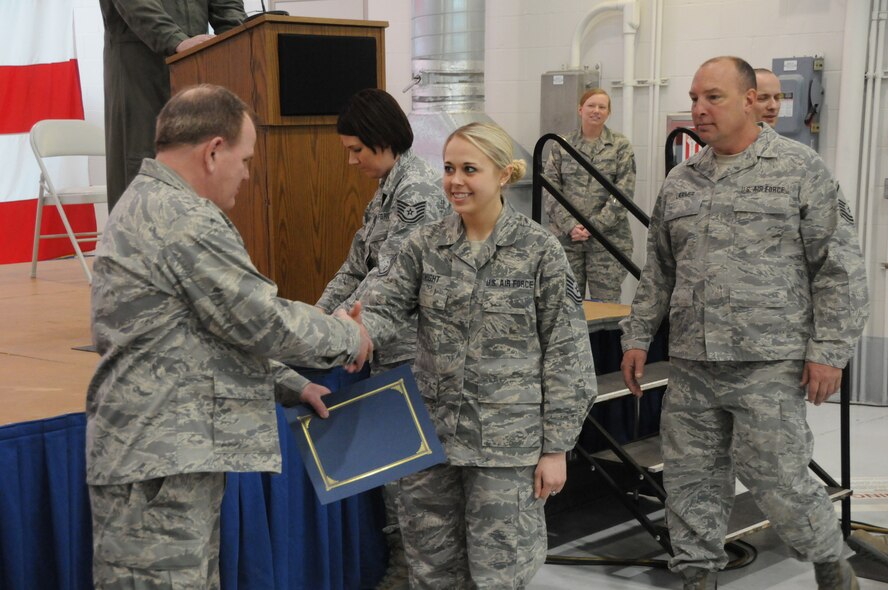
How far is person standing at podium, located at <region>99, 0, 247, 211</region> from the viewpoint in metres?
3.50

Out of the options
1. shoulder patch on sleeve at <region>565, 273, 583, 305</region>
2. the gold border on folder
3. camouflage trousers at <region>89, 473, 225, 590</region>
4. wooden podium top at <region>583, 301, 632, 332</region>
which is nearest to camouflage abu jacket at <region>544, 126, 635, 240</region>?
wooden podium top at <region>583, 301, 632, 332</region>

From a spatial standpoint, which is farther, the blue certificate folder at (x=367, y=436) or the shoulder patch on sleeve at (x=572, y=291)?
the shoulder patch on sleeve at (x=572, y=291)

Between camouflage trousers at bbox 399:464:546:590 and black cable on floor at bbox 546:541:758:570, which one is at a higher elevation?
camouflage trousers at bbox 399:464:546:590

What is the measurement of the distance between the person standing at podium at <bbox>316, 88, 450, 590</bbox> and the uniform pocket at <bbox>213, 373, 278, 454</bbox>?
0.78 metres

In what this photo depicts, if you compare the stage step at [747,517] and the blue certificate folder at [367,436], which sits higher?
the blue certificate folder at [367,436]

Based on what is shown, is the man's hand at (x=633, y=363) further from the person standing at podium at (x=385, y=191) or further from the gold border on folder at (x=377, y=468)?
the gold border on folder at (x=377, y=468)

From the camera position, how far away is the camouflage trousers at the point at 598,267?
6.07 m

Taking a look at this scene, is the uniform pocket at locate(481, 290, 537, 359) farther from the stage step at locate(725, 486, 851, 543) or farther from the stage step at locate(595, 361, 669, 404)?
the stage step at locate(725, 486, 851, 543)

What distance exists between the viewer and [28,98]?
741 centimetres

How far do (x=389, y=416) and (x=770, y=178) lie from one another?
4.33 feet

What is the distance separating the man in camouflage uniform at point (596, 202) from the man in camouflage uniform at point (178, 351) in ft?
13.7

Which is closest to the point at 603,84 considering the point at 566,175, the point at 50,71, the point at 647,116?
the point at 647,116

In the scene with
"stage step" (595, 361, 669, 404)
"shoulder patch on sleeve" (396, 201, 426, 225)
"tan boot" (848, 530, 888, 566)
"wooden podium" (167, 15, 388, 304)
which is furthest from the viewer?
"stage step" (595, 361, 669, 404)

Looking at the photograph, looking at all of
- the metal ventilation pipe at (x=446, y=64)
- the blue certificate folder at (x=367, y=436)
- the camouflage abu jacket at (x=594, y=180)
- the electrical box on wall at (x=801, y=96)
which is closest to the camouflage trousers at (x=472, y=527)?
the blue certificate folder at (x=367, y=436)
